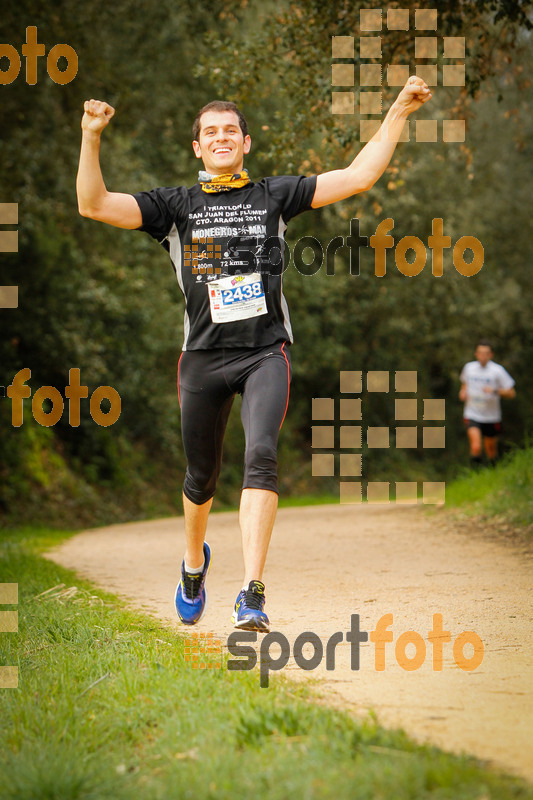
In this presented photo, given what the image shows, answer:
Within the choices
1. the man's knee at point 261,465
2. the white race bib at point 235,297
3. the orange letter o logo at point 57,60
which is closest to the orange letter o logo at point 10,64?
the orange letter o logo at point 57,60

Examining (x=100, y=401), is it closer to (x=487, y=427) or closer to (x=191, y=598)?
(x=487, y=427)

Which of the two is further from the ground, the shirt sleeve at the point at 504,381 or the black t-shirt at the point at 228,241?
the black t-shirt at the point at 228,241

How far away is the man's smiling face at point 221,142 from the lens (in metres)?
4.51

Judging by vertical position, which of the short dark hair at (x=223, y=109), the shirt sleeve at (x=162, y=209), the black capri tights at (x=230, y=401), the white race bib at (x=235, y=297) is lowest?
the black capri tights at (x=230, y=401)

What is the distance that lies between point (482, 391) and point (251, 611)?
10.6 m

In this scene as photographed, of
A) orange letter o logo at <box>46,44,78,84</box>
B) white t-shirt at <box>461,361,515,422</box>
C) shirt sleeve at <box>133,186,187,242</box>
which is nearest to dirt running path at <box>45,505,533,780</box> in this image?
shirt sleeve at <box>133,186,187,242</box>

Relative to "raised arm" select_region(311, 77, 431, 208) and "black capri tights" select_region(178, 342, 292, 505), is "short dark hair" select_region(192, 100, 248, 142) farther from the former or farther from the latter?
"black capri tights" select_region(178, 342, 292, 505)

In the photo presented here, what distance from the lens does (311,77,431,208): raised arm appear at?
14.2 feet

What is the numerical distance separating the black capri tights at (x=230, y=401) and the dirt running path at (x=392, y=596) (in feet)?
2.79

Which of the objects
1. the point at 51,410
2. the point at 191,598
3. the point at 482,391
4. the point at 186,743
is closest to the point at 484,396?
the point at 482,391

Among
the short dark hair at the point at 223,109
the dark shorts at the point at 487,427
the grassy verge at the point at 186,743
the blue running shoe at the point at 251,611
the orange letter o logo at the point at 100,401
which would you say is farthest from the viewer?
the orange letter o logo at the point at 100,401

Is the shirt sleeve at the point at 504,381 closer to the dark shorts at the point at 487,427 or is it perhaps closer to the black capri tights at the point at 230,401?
the dark shorts at the point at 487,427

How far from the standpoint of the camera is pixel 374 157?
4.34 m

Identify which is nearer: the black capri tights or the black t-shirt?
the black capri tights
